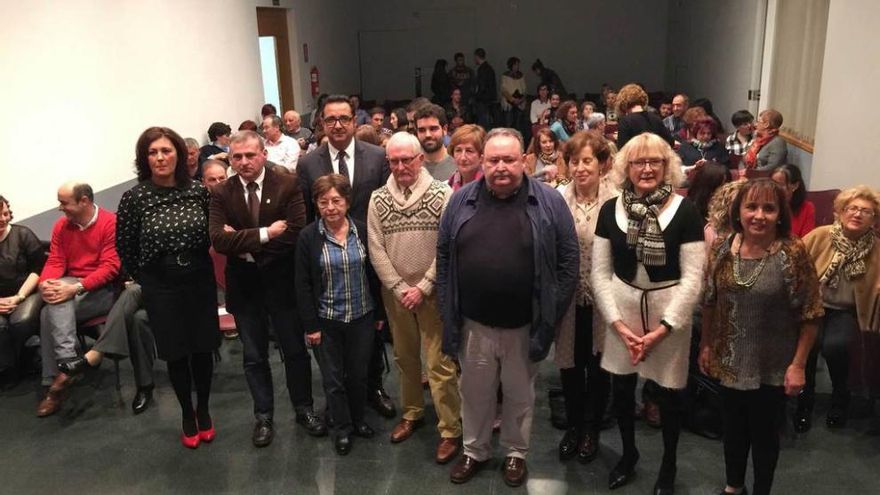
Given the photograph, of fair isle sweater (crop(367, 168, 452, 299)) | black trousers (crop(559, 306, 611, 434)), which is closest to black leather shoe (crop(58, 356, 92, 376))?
fair isle sweater (crop(367, 168, 452, 299))

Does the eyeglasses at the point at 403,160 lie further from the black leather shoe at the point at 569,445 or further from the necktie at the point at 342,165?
the black leather shoe at the point at 569,445

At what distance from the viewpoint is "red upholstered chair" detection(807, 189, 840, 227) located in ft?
14.0

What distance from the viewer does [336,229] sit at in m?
3.03

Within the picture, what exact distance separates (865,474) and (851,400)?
0.67 meters

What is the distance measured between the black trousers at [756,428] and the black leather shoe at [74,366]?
3.25 meters

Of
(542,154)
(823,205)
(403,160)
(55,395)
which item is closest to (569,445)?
(403,160)

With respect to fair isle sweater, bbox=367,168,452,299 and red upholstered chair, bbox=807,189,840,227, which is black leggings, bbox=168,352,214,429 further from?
red upholstered chair, bbox=807,189,840,227

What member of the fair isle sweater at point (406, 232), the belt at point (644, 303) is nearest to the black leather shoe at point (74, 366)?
the fair isle sweater at point (406, 232)

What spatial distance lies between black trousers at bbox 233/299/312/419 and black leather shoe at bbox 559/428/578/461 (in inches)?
49.7

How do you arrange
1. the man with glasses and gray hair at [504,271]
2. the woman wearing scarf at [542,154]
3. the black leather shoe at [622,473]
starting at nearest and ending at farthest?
the man with glasses and gray hair at [504,271] → the black leather shoe at [622,473] → the woman wearing scarf at [542,154]

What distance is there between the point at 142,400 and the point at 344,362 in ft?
4.43

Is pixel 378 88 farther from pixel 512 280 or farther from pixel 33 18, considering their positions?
pixel 512 280

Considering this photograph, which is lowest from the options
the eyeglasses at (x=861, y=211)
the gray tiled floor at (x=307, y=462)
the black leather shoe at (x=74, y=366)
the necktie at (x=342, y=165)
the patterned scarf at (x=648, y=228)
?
the gray tiled floor at (x=307, y=462)

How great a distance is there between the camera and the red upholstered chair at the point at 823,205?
168 inches
